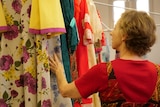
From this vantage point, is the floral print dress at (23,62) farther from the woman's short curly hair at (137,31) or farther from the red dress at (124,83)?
the woman's short curly hair at (137,31)

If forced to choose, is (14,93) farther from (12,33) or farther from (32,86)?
(12,33)

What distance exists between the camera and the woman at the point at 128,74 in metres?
1.07

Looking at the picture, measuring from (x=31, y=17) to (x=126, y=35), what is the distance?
41cm

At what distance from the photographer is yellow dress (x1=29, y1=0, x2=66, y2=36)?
1.09 m

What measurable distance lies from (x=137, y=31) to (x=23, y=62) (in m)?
0.52

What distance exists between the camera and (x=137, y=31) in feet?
3.59

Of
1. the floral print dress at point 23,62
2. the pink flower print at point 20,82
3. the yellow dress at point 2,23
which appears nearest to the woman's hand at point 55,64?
the floral print dress at point 23,62

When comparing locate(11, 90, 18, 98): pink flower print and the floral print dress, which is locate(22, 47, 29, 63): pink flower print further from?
locate(11, 90, 18, 98): pink flower print

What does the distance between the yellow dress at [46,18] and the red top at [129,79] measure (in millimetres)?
244

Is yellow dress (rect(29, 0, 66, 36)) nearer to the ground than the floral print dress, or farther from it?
farther from it

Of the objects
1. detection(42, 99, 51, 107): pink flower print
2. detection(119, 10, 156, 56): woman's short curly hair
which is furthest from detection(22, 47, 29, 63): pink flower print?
detection(119, 10, 156, 56): woman's short curly hair

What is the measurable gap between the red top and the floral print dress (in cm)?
21

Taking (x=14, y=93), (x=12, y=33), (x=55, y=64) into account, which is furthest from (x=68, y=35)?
(x=14, y=93)

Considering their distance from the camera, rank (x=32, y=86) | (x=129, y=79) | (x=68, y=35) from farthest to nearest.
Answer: (x=68, y=35) < (x=32, y=86) < (x=129, y=79)
